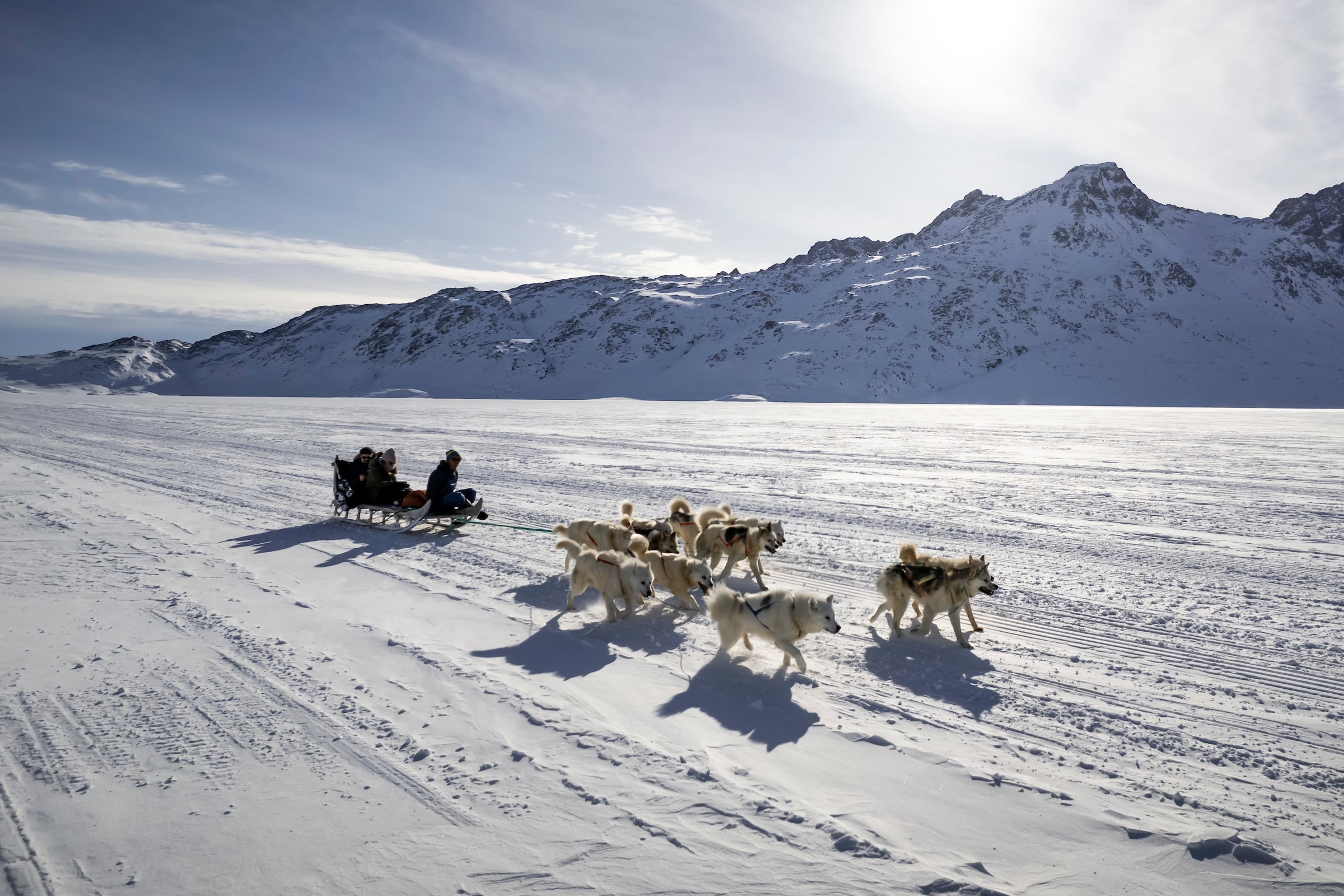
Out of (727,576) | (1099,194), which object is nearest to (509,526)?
(727,576)

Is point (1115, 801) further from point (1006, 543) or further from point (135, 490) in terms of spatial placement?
point (135, 490)

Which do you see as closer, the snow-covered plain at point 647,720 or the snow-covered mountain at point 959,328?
the snow-covered plain at point 647,720

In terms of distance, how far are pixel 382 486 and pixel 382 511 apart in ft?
1.55

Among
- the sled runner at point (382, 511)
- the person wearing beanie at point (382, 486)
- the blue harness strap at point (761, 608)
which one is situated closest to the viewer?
the blue harness strap at point (761, 608)

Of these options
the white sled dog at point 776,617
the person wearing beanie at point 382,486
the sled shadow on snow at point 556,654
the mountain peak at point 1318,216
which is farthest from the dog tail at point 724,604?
the mountain peak at point 1318,216

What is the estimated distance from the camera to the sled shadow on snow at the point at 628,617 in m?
6.13

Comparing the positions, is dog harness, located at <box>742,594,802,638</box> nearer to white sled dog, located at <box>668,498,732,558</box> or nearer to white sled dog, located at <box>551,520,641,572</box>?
white sled dog, located at <box>551,520,641,572</box>

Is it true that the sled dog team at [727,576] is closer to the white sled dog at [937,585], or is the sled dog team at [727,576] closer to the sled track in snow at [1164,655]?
the white sled dog at [937,585]

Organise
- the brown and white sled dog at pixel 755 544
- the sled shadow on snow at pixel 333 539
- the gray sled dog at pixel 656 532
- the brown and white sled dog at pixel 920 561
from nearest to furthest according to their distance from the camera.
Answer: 1. the brown and white sled dog at pixel 920 561
2. the brown and white sled dog at pixel 755 544
3. the gray sled dog at pixel 656 532
4. the sled shadow on snow at pixel 333 539

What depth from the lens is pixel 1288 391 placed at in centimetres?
9919

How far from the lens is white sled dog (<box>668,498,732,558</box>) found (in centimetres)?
813

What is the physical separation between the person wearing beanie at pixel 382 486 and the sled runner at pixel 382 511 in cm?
15

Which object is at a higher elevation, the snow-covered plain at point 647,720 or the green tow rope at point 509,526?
the green tow rope at point 509,526

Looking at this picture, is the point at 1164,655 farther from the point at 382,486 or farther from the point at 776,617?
the point at 382,486
